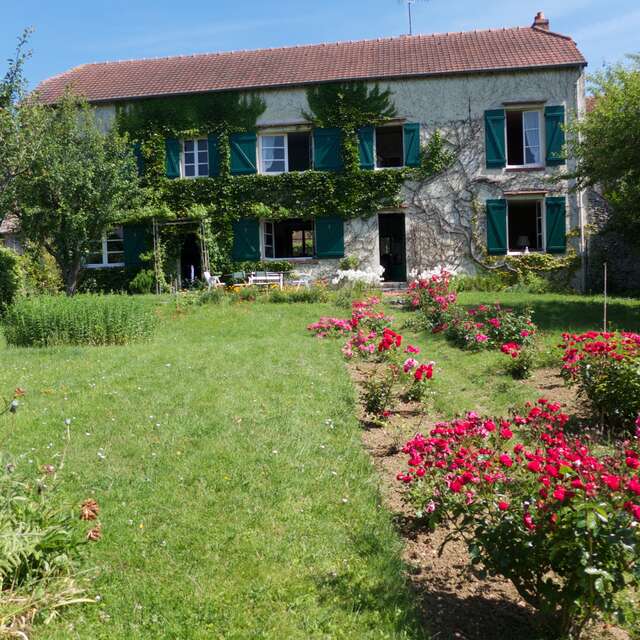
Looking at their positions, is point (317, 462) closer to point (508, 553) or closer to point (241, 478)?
point (241, 478)

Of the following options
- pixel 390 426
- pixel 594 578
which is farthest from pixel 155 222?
pixel 594 578

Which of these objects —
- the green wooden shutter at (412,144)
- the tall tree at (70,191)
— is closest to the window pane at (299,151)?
the green wooden shutter at (412,144)

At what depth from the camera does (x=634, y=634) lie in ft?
8.72

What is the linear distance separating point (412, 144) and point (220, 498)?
15.7 m

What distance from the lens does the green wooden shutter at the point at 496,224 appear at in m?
17.5

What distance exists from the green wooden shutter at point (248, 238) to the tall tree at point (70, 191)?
3.55 meters

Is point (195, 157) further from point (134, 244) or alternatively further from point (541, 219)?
point (541, 219)

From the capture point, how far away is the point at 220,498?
3.87m

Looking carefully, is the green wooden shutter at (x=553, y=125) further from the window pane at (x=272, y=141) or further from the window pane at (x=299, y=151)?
the window pane at (x=272, y=141)

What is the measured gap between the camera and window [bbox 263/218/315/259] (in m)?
19.4

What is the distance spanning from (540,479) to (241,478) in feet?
7.24

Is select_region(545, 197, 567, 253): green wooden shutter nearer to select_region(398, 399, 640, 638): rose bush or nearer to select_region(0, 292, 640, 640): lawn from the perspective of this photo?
select_region(0, 292, 640, 640): lawn

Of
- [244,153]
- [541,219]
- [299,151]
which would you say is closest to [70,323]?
[244,153]

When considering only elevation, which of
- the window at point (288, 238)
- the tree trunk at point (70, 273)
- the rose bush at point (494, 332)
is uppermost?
the window at point (288, 238)
